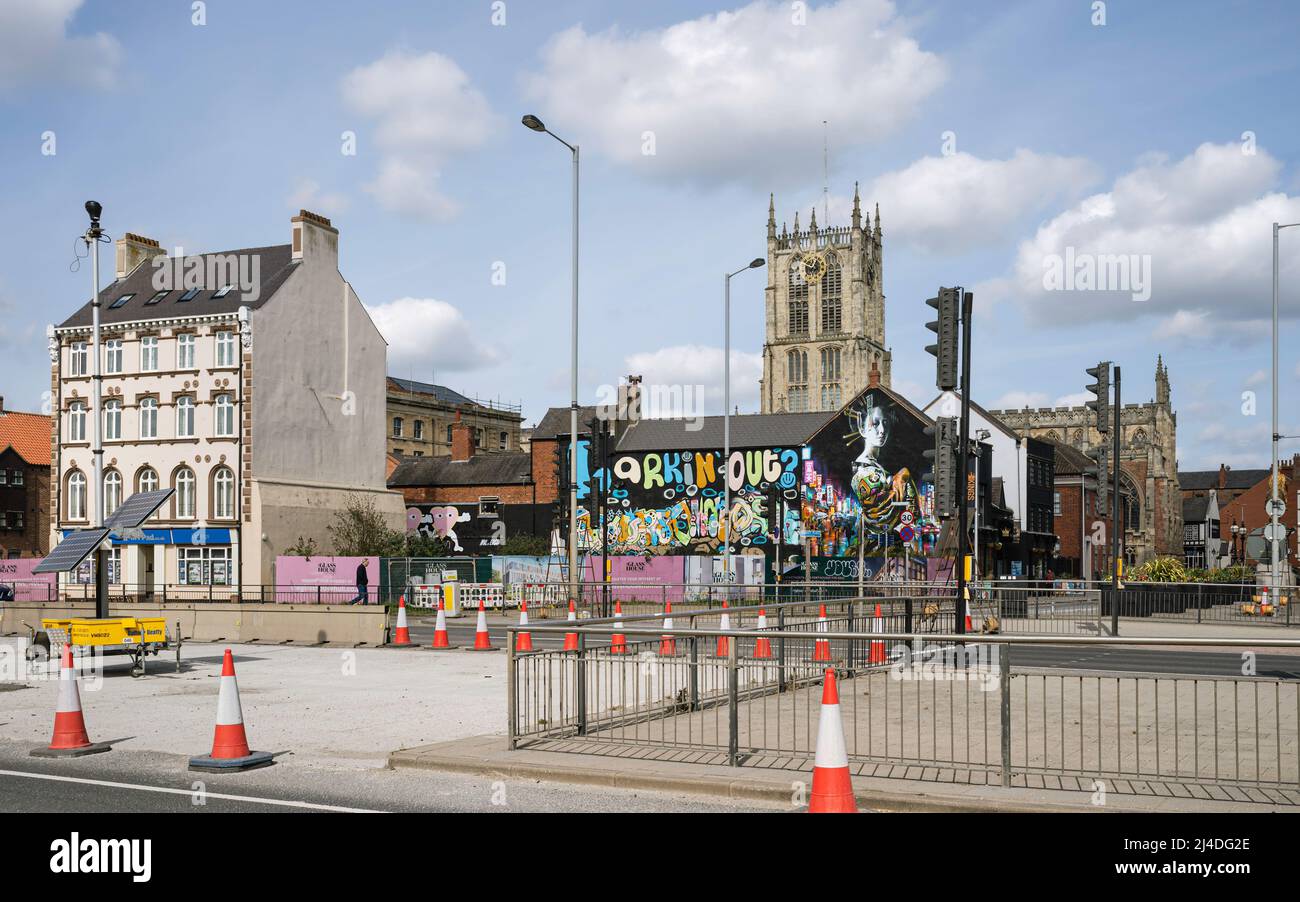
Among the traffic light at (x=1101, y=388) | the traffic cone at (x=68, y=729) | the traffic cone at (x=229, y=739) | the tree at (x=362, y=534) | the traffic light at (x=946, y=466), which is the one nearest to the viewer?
the traffic cone at (x=229, y=739)

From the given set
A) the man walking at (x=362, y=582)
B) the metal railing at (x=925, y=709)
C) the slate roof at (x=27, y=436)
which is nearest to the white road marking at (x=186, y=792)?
the metal railing at (x=925, y=709)

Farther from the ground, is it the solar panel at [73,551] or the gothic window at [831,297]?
the gothic window at [831,297]

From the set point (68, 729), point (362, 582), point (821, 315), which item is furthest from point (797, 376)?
point (68, 729)

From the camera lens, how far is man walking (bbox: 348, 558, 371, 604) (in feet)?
118

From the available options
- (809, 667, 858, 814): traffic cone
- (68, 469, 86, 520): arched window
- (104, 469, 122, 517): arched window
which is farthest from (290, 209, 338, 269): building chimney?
(809, 667, 858, 814): traffic cone

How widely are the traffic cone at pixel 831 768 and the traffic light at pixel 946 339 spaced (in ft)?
24.0

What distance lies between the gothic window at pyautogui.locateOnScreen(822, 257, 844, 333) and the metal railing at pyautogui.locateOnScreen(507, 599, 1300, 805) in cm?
13086

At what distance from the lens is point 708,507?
60.8 meters

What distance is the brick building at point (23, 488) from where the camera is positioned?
220 feet

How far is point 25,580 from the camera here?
46906mm

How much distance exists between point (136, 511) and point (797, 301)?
128 meters

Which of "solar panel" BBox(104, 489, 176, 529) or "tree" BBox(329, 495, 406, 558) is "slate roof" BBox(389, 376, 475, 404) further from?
"solar panel" BBox(104, 489, 176, 529)

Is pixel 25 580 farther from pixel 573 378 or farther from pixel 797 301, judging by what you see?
pixel 797 301

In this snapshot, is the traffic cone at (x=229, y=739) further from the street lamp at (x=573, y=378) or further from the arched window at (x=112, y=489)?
the arched window at (x=112, y=489)
